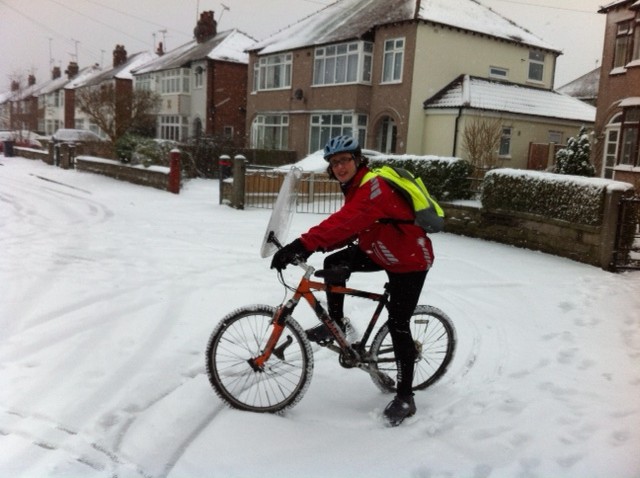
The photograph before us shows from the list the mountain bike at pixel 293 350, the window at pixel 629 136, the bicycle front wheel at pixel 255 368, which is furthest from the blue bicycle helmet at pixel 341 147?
the window at pixel 629 136

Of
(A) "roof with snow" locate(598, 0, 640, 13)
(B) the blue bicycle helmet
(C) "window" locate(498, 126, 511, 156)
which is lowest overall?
(B) the blue bicycle helmet

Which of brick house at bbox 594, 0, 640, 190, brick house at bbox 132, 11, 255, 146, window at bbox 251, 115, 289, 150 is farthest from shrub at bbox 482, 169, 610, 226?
brick house at bbox 132, 11, 255, 146

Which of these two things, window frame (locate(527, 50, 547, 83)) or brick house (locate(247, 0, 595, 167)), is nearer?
brick house (locate(247, 0, 595, 167))

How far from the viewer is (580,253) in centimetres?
884

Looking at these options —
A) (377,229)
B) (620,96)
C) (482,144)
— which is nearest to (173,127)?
(482,144)

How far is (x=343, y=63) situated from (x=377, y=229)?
24.1m

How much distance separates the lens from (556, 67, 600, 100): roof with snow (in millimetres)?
37213

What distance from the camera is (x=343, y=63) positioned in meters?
26.3

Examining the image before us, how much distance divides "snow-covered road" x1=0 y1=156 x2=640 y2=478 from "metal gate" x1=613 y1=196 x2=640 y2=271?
0.88ft

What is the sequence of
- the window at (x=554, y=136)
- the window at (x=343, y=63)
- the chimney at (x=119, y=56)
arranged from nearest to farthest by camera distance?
1. the window at (x=554, y=136)
2. the window at (x=343, y=63)
3. the chimney at (x=119, y=56)

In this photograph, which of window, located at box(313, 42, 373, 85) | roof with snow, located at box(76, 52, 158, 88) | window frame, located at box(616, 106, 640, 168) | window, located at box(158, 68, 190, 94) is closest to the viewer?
window frame, located at box(616, 106, 640, 168)

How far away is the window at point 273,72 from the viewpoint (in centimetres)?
3005

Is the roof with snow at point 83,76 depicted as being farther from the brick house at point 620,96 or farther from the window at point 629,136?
the window at point 629,136

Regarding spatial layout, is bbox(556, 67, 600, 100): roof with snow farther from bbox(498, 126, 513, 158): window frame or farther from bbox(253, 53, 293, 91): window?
bbox(253, 53, 293, 91): window
